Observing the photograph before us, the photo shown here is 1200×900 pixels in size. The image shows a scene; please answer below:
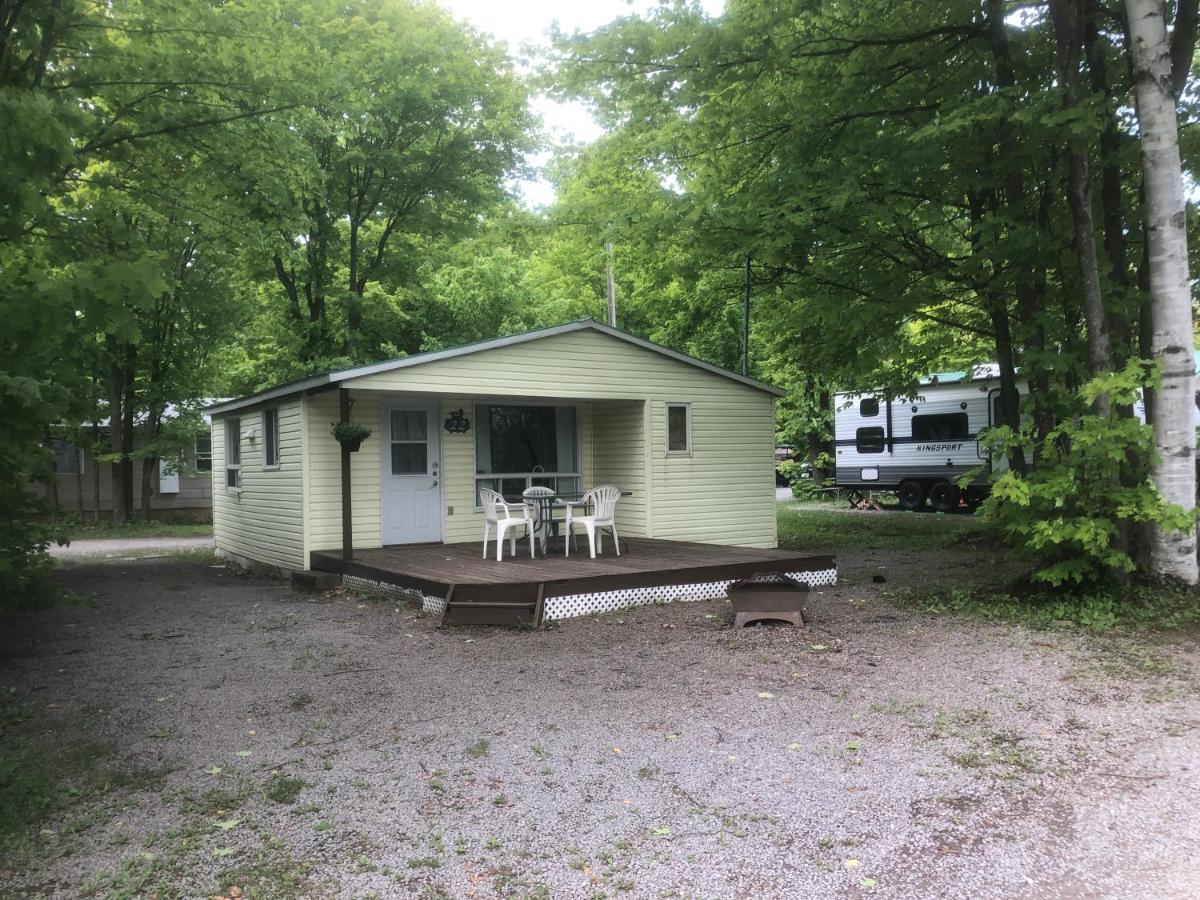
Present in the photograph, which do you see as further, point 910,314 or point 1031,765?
point 910,314

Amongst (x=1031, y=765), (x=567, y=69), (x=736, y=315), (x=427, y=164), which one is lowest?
(x=1031, y=765)

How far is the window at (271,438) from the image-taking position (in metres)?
10.9

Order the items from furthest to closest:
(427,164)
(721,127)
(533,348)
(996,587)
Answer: (427,164) < (533,348) < (721,127) < (996,587)

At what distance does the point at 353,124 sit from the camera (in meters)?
15.1

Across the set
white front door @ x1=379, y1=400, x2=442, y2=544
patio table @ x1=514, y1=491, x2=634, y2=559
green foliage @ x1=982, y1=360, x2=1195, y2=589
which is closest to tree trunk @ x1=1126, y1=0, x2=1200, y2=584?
green foliage @ x1=982, y1=360, x2=1195, y2=589

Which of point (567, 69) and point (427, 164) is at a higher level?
point (427, 164)

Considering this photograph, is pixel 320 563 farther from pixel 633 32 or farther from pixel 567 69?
pixel 633 32

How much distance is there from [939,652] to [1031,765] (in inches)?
85.2

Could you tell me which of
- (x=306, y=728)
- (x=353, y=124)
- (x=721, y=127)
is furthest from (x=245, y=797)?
(x=353, y=124)

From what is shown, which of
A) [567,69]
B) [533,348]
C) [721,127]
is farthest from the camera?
[533,348]

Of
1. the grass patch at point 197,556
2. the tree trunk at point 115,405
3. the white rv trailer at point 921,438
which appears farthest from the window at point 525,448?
the tree trunk at point 115,405

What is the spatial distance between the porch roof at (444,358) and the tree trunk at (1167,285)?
5.89m

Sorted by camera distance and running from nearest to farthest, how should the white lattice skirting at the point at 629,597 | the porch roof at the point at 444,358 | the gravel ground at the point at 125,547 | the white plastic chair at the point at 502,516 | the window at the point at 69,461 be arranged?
1. the white lattice skirting at the point at 629,597
2. the white plastic chair at the point at 502,516
3. the porch roof at the point at 444,358
4. the gravel ground at the point at 125,547
5. the window at the point at 69,461

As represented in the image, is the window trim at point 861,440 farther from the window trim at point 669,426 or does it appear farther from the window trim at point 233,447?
the window trim at point 233,447
